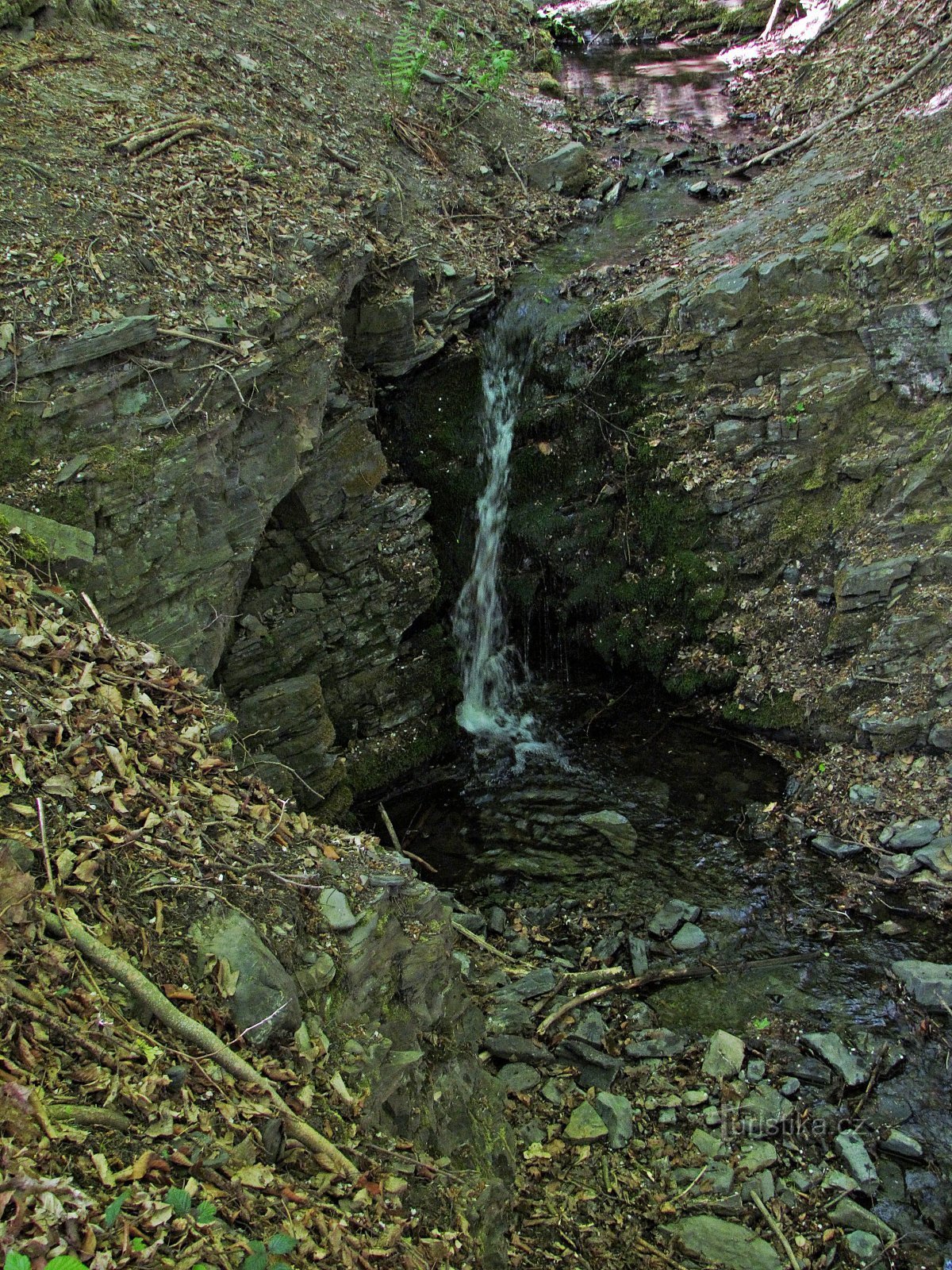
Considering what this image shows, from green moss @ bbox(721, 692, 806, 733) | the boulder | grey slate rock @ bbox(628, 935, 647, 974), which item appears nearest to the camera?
grey slate rock @ bbox(628, 935, 647, 974)

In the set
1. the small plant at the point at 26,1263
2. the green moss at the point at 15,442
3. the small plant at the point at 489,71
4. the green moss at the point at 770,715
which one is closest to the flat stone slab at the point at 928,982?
the green moss at the point at 770,715

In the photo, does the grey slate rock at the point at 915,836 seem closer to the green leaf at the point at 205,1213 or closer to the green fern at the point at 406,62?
the green leaf at the point at 205,1213

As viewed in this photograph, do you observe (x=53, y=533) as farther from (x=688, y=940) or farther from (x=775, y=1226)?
(x=775, y=1226)

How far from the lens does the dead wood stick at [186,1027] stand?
3.20 metres

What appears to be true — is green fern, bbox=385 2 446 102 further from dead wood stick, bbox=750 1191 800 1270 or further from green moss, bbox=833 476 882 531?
dead wood stick, bbox=750 1191 800 1270

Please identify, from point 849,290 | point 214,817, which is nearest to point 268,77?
point 849,290

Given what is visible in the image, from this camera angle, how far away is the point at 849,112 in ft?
35.7

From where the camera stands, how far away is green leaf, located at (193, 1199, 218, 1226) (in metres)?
2.64

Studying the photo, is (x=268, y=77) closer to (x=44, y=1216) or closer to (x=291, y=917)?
(x=291, y=917)

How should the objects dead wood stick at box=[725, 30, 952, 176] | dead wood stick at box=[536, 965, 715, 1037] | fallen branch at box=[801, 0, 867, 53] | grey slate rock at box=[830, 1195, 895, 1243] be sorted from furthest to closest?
fallen branch at box=[801, 0, 867, 53] → dead wood stick at box=[725, 30, 952, 176] → dead wood stick at box=[536, 965, 715, 1037] → grey slate rock at box=[830, 1195, 895, 1243]

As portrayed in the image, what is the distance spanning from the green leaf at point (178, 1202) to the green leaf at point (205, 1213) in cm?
3

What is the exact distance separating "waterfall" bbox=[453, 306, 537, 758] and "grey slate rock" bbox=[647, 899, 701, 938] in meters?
2.51

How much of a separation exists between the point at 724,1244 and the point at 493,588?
6.38 m

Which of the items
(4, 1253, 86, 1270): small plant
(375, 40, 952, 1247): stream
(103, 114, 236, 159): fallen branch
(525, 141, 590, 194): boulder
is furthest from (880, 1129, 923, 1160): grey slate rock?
(525, 141, 590, 194): boulder
